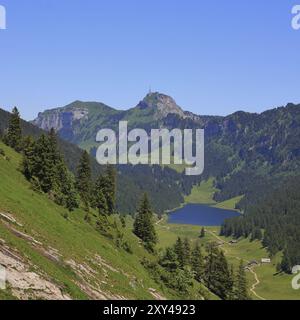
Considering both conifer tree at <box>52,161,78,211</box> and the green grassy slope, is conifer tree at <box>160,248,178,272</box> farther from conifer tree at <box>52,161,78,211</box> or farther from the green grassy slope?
conifer tree at <box>52,161,78,211</box>

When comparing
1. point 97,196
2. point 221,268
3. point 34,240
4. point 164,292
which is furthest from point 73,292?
point 221,268

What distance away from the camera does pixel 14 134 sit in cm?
11525

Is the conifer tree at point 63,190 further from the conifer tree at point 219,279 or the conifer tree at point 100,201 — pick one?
the conifer tree at point 219,279

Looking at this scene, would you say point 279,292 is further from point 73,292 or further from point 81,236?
point 73,292

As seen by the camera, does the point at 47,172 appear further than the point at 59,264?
Yes

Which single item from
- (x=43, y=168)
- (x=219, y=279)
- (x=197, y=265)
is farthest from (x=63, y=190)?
(x=219, y=279)

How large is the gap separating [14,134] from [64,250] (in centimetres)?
6578

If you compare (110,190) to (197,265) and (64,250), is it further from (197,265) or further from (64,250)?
(64,250)

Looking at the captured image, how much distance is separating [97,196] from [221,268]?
106 ft

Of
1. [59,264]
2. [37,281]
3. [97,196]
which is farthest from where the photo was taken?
[97,196]

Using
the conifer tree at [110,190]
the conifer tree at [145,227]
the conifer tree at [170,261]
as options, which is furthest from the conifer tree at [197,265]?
the conifer tree at [110,190]

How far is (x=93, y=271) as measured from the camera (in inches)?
2208

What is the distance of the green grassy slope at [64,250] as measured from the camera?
44688 mm

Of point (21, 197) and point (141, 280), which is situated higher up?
point (21, 197)
